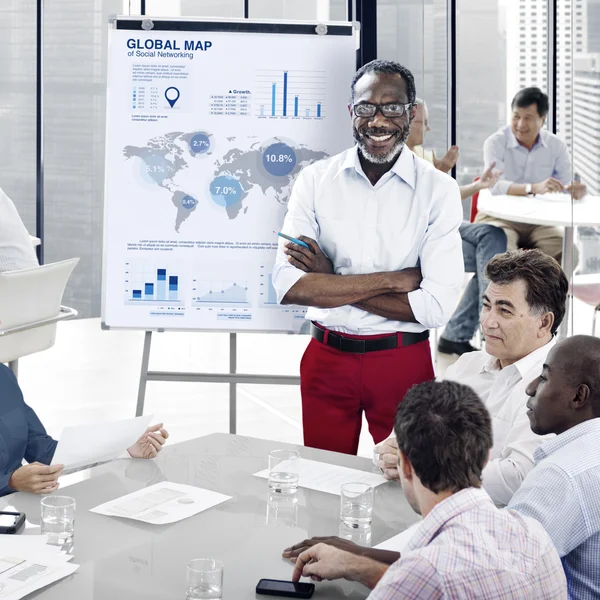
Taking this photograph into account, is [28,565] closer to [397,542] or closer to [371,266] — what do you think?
[397,542]

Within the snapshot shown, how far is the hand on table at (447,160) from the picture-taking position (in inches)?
240

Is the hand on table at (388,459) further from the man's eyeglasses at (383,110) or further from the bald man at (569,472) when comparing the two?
the man's eyeglasses at (383,110)

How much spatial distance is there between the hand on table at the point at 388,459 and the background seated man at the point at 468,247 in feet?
11.7

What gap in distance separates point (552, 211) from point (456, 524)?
352 centimetres

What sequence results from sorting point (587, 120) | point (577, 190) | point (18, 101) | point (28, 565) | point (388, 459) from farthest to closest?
point (18, 101) → point (577, 190) → point (587, 120) → point (388, 459) → point (28, 565)

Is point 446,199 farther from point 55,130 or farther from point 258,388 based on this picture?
point 55,130

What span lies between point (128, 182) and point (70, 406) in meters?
2.75

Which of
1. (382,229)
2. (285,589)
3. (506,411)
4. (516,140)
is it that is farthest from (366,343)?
(516,140)

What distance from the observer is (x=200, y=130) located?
3887 millimetres

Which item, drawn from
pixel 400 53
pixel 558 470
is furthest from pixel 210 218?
pixel 400 53

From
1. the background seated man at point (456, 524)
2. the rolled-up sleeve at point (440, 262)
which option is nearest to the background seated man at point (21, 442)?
the rolled-up sleeve at point (440, 262)

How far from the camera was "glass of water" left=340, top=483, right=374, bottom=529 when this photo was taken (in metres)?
2.12

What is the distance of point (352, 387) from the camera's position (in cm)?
320

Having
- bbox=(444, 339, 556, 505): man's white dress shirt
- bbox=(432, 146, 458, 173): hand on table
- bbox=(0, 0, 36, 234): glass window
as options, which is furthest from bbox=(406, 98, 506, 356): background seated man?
bbox=(0, 0, 36, 234): glass window
